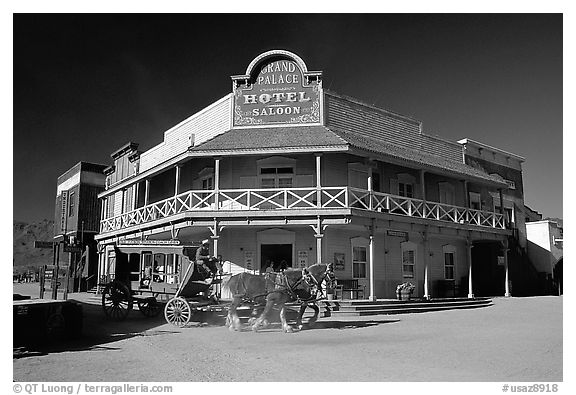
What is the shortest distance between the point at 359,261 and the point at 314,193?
3.22 m

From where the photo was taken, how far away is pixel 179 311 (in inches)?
481

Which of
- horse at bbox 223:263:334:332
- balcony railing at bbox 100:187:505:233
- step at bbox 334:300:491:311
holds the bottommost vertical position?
step at bbox 334:300:491:311

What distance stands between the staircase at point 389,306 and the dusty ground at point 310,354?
2.10 m

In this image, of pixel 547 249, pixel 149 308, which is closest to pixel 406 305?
pixel 149 308

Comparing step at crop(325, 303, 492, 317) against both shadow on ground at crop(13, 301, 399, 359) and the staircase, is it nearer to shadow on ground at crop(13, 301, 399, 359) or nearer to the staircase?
the staircase

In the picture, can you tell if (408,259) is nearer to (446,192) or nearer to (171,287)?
(446,192)

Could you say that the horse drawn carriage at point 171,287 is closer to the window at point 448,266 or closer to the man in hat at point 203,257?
the man in hat at point 203,257

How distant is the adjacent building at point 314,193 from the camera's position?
16891 millimetres

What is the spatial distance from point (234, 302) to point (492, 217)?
14.5m

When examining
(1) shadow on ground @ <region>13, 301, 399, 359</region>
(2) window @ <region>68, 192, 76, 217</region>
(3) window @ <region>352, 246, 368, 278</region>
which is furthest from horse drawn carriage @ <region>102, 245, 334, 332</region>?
(2) window @ <region>68, 192, 76, 217</region>

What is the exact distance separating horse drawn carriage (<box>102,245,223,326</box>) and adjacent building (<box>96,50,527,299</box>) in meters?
0.49

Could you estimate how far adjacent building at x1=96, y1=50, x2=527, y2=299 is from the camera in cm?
1689
